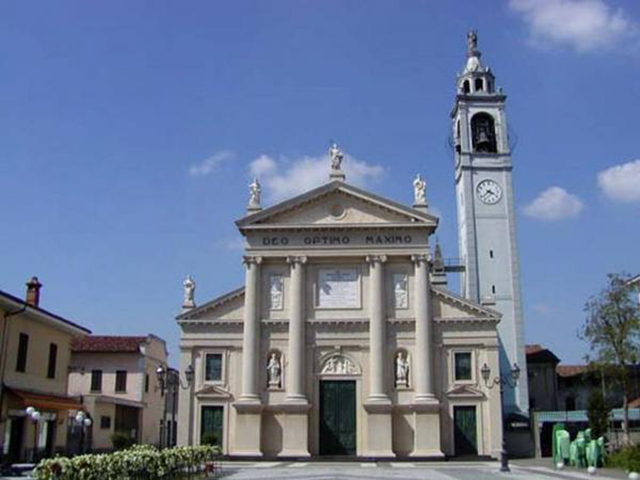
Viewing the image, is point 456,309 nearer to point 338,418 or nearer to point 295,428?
point 338,418

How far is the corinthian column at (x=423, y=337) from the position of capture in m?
40.6

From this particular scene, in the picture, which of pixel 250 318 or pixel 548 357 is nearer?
pixel 250 318

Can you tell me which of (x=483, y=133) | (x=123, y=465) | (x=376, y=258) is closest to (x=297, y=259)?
(x=376, y=258)

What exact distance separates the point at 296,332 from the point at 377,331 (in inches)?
182

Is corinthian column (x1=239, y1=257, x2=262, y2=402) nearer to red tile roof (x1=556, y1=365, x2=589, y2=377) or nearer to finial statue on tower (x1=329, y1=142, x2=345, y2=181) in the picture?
finial statue on tower (x1=329, y1=142, x2=345, y2=181)

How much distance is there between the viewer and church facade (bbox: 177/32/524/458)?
40.6 m

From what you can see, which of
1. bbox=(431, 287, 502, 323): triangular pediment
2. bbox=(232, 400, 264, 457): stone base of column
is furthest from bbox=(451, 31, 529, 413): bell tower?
bbox=(232, 400, 264, 457): stone base of column

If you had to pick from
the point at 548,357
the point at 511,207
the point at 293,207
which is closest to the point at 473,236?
the point at 511,207

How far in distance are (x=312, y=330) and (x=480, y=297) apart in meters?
17.2

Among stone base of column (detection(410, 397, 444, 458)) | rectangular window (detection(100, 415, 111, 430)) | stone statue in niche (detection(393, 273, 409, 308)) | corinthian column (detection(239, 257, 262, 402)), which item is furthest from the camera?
rectangular window (detection(100, 415, 111, 430))

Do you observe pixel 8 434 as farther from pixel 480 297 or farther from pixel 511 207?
pixel 511 207

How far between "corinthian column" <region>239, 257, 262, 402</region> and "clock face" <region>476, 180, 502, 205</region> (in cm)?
2177

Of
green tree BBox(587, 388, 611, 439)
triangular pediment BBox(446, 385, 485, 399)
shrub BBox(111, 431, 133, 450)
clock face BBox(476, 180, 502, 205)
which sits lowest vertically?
shrub BBox(111, 431, 133, 450)

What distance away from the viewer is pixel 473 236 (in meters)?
55.5
